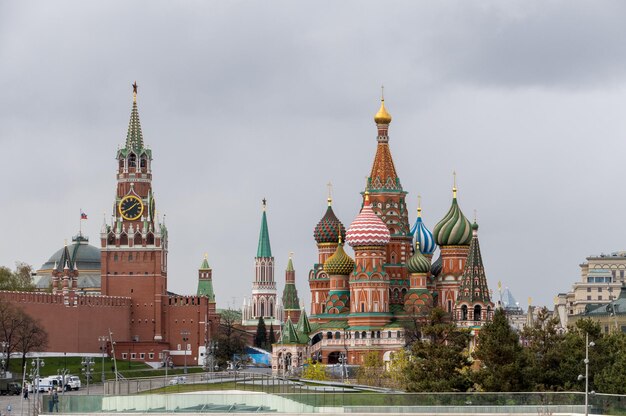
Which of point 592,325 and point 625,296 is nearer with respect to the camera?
point 592,325

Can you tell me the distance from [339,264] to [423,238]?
11.8m

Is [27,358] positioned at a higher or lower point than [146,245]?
lower

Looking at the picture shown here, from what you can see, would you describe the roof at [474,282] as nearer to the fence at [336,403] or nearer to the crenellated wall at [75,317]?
the crenellated wall at [75,317]

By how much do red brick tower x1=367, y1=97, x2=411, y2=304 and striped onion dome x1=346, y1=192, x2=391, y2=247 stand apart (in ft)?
20.9

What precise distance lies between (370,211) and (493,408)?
316 feet

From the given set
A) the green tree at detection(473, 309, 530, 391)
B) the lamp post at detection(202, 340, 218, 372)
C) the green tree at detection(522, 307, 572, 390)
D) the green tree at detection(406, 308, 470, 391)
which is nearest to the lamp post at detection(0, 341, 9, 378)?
the lamp post at detection(202, 340, 218, 372)

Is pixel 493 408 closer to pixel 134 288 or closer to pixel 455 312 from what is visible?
pixel 455 312

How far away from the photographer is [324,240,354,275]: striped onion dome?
17762 centimetres

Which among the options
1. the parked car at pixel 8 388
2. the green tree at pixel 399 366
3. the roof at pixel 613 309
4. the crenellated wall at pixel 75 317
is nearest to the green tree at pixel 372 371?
the green tree at pixel 399 366

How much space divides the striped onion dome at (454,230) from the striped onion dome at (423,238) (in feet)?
16.1

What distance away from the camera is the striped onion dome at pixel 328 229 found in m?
186

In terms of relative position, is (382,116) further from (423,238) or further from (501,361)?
(501,361)

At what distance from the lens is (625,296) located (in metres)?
180

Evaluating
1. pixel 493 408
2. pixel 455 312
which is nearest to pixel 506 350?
pixel 493 408
